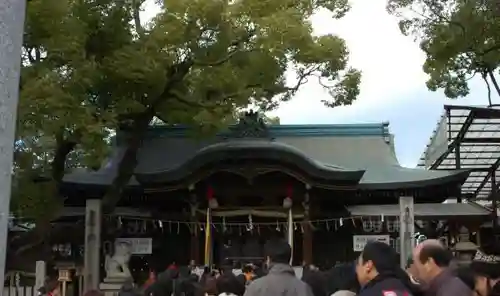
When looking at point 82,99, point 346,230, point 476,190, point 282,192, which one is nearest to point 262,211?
point 282,192

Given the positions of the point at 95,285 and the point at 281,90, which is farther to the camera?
the point at 281,90

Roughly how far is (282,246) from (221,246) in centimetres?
1238

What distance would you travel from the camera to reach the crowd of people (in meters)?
3.37

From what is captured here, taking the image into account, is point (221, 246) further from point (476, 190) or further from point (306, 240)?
point (476, 190)

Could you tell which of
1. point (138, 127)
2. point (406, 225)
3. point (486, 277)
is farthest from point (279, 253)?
point (406, 225)

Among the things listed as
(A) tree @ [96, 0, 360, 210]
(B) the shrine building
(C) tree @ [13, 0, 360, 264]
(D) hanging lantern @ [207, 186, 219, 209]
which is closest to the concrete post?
(C) tree @ [13, 0, 360, 264]

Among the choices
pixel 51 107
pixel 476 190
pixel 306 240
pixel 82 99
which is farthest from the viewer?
pixel 476 190

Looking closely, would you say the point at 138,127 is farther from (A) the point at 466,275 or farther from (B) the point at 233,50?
(A) the point at 466,275

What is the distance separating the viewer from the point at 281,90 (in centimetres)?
1678

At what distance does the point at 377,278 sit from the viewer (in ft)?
10.9

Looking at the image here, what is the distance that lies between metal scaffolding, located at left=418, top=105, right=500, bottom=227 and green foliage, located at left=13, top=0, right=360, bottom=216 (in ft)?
10.7

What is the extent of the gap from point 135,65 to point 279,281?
827 cm

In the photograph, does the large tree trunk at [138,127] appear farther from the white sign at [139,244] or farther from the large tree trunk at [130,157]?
the white sign at [139,244]

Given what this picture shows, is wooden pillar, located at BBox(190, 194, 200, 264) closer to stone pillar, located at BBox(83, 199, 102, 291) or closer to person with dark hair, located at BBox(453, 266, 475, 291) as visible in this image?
stone pillar, located at BBox(83, 199, 102, 291)
